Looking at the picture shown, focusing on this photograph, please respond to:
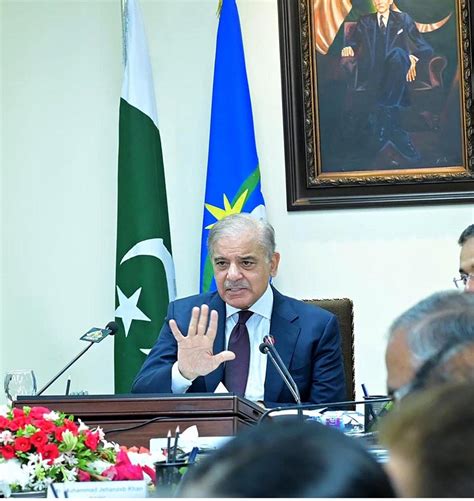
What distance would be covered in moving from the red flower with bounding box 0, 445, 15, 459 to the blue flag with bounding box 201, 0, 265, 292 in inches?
123

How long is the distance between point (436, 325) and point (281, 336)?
270 centimetres

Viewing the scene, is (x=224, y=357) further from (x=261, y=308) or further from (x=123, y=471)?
(x=123, y=471)

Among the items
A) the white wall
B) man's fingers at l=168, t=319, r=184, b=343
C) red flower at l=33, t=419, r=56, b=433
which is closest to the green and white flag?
the white wall

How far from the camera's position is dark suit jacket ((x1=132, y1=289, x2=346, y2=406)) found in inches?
161

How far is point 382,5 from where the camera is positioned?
550cm

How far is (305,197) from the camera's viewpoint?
554 cm

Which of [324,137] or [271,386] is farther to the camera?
[324,137]

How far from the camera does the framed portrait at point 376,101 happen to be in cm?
545

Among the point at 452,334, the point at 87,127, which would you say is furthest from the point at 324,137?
the point at 452,334

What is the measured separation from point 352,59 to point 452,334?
4188 mm

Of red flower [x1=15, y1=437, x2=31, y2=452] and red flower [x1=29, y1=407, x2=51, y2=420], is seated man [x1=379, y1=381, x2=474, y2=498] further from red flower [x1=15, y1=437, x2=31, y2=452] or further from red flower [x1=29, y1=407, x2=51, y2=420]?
red flower [x1=29, y1=407, x2=51, y2=420]

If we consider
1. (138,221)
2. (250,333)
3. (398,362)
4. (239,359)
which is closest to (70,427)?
(398,362)

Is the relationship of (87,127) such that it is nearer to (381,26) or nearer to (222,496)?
(381,26)

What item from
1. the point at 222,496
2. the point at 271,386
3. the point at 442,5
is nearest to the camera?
the point at 222,496
